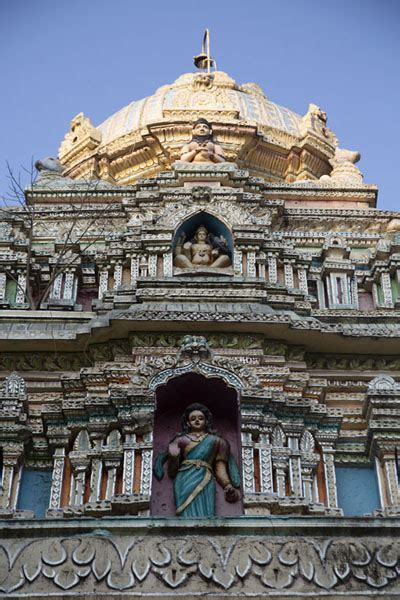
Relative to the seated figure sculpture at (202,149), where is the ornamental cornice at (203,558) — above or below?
below

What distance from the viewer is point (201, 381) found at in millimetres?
14562

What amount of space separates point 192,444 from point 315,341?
8.36 feet

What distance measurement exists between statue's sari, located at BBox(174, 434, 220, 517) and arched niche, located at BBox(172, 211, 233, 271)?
4109mm

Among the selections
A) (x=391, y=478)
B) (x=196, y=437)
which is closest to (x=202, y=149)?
(x=196, y=437)

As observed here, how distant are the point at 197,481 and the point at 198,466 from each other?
19 cm

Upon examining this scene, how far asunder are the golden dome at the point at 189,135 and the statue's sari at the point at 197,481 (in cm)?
1096

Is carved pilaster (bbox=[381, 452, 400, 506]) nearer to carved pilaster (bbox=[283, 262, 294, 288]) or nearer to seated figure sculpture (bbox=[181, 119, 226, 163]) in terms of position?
carved pilaster (bbox=[283, 262, 294, 288])

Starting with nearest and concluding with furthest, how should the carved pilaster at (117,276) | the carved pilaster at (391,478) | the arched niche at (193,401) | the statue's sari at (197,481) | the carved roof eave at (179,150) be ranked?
the statue's sari at (197,481) < the carved pilaster at (391,478) < the arched niche at (193,401) < the carved pilaster at (117,276) < the carved roof eave at (179,150)

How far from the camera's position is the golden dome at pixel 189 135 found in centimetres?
2428

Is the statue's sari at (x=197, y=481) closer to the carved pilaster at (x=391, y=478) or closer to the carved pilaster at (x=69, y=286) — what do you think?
the carved pilaster at (x=391, y=478)

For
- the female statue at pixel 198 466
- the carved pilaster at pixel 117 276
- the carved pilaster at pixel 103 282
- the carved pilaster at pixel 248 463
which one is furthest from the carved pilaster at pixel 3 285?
the carved pilaster at pixel 248 463

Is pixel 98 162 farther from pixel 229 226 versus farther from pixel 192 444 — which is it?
pixel 192 444

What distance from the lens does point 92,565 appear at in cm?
991

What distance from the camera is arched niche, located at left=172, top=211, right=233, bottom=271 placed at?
17.6m
